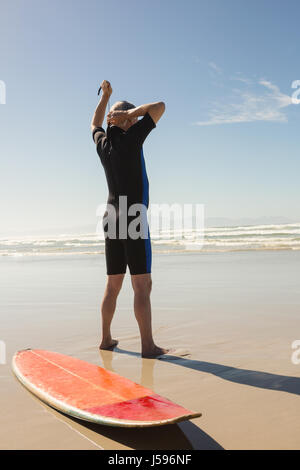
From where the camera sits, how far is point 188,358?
3086 millimetres

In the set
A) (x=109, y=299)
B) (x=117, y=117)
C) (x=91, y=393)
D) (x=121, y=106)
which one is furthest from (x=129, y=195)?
(x=91, y=393)

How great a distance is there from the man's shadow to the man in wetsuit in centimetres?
27

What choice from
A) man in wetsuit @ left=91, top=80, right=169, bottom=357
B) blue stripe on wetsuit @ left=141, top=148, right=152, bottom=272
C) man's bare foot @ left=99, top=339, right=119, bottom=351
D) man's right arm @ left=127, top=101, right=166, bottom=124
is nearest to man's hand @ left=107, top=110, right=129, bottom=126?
man in wetsuit @ left=91, top=80, right=169, bottom=357

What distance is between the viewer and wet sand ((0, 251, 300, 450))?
1873 mm

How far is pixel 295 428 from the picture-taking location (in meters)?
1.91

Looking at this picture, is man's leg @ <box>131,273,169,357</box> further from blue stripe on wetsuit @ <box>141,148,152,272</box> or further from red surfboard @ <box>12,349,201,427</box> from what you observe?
red surfboard @ <box>12,349,201,427</box>

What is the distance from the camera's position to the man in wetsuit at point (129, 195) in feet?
10.3

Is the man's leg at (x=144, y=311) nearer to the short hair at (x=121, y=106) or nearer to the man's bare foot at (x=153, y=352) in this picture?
the man's bare foot at (x=153, y=352)

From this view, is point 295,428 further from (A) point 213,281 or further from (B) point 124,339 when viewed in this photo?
(A) point 213,281

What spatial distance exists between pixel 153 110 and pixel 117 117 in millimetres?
336

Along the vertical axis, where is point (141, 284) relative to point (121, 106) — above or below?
below

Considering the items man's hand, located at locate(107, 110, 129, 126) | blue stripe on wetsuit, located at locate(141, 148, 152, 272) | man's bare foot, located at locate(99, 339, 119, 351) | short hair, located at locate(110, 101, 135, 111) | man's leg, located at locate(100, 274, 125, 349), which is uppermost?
short hair, located at locate(110, 101, 135, 111)

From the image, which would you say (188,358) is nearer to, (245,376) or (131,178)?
Result: (245,376)
